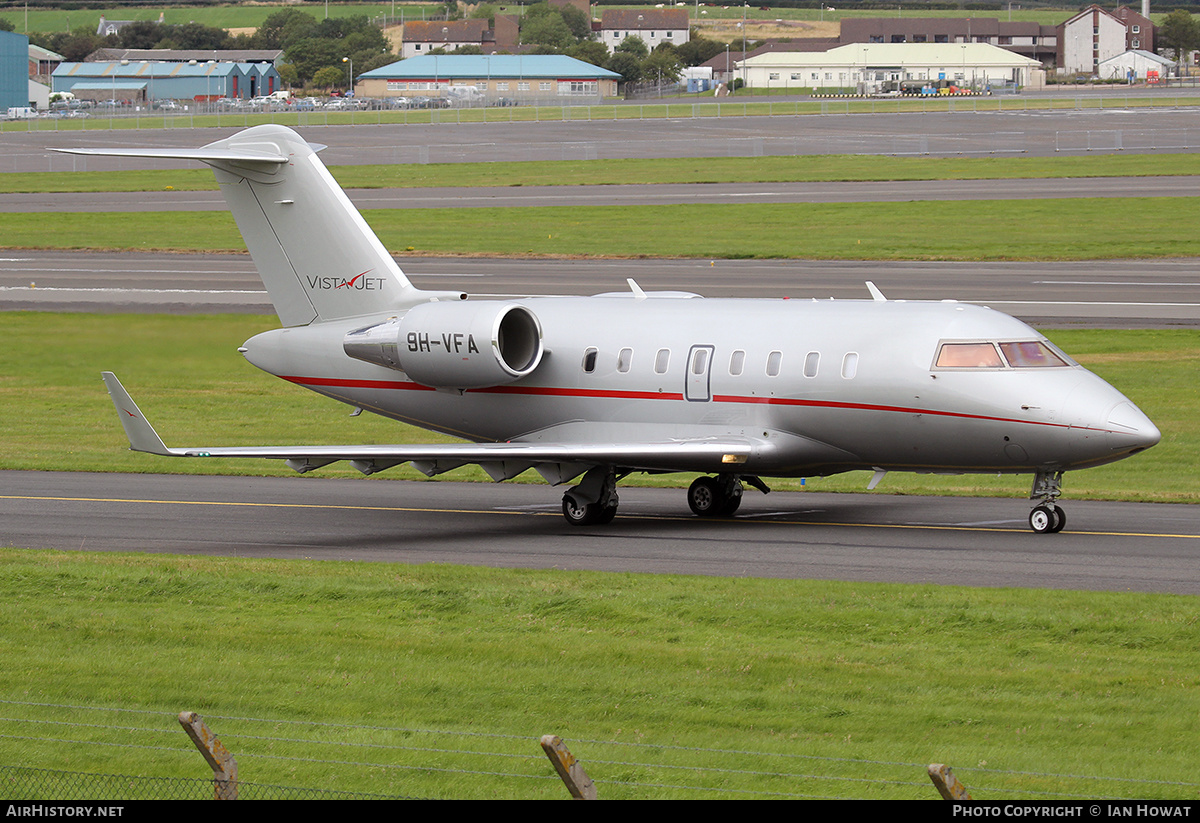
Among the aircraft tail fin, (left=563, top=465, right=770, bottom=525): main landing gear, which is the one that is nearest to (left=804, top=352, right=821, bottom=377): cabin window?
(left=563, top=465, right=770, bottom=525): main landing gear

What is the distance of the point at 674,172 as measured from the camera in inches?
3765

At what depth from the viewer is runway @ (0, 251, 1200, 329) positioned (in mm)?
52531

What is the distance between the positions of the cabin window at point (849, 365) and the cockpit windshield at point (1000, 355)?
1.34 meters

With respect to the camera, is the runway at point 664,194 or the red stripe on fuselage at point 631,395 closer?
the red stripe on fuselage at point 631,395

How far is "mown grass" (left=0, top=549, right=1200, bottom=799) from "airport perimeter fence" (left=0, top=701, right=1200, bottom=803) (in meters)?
0.04

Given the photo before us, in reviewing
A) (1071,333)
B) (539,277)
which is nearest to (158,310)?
(539,277)

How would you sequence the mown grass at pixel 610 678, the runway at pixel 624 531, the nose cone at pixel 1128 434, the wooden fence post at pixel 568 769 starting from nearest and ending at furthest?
the wooden fence post at pixel 568 769 < the mown grass at pixel 610 678 < the runway at pixel 624 531 < the nose cone at pixel 1128 434

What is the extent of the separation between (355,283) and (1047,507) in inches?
555

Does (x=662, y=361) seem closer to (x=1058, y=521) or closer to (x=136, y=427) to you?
(x=1058, y=521)

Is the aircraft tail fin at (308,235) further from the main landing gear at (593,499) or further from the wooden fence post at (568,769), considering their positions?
the wooden fence post at (568,769)

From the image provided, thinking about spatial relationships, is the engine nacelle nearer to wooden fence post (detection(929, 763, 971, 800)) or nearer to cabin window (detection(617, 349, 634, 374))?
cabin window (detection(617, 349, 634, 374))

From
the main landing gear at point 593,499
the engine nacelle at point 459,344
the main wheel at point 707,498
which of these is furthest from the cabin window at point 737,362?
the engine nacelle at point 459,344

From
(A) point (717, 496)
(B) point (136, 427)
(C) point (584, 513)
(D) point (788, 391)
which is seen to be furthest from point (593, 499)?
(B) point (136, 427)

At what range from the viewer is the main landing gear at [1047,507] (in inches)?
1005
